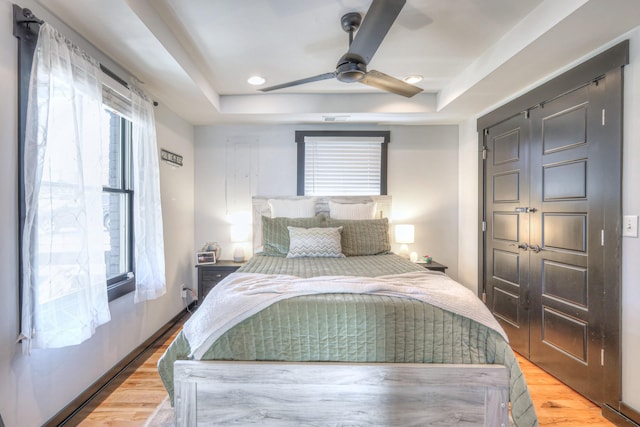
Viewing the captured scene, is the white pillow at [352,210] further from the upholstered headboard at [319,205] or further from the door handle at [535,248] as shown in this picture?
the door handle at [535,248]

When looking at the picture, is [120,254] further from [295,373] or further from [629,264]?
[629,264]

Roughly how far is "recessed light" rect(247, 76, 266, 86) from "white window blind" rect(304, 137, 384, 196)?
1.01 metres

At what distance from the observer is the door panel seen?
6.15 ft

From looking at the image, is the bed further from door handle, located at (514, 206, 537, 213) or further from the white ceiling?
the white ceiling

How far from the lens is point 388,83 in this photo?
6.93 feet

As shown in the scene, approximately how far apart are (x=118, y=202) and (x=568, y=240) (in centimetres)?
344

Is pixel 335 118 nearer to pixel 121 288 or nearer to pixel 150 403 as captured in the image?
pixel 121 288

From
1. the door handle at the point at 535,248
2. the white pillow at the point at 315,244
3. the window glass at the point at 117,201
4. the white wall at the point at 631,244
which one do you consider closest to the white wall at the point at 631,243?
the white wall at the point at 631,244

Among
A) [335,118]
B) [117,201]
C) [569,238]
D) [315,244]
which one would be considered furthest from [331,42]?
[569,238]

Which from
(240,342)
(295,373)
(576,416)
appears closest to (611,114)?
(576,416)

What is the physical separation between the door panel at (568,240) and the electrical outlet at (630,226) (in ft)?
0.40

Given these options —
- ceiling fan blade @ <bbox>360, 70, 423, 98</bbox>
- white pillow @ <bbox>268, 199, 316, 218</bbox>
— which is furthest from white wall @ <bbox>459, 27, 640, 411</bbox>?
white pillow @ <bbox>268, 199, 316, 218</bbox>

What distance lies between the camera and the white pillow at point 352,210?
3.26 metres

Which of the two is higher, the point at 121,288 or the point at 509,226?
the point at 509,226
